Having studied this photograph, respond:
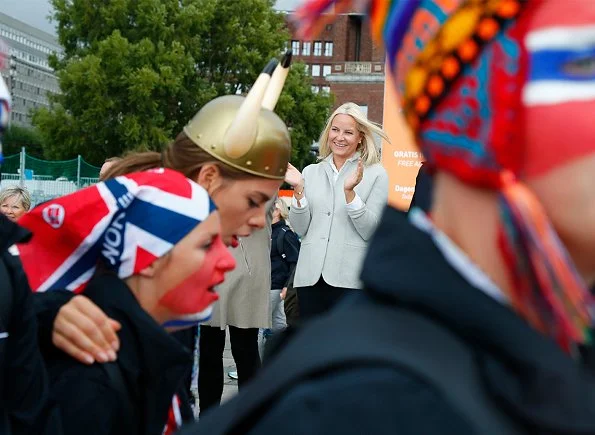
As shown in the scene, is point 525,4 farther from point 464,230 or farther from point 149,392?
point 149,392

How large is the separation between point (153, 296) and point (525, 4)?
6.52 ft

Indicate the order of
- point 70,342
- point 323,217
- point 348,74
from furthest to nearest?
point 348,74, point 323,217, point 70,342

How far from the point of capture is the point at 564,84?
1.04 meters

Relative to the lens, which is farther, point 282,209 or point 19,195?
point 282,209

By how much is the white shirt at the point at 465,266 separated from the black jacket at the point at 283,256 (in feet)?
30.2

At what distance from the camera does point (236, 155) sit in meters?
3.45

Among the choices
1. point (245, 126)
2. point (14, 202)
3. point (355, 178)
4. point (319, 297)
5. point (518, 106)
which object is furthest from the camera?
point (14, 202)

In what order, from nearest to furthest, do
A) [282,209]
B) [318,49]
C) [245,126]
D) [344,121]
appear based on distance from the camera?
[245,126]
[344,121]
[282,209]
[318,49]

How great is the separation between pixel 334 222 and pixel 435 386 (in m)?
5.71

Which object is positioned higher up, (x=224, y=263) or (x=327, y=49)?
(x=327, y=49)

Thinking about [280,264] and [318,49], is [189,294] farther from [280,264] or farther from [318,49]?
[318,49]

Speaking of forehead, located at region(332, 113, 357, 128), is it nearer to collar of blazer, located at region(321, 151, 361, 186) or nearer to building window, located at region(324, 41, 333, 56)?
collar of blazer, located at region(321, 151, 361, 186)

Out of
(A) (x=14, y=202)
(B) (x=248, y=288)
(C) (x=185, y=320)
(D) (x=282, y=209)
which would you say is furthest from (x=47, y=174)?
(C) (x=185, y=320)

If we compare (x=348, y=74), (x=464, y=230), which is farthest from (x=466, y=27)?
(x=348, y=74)
